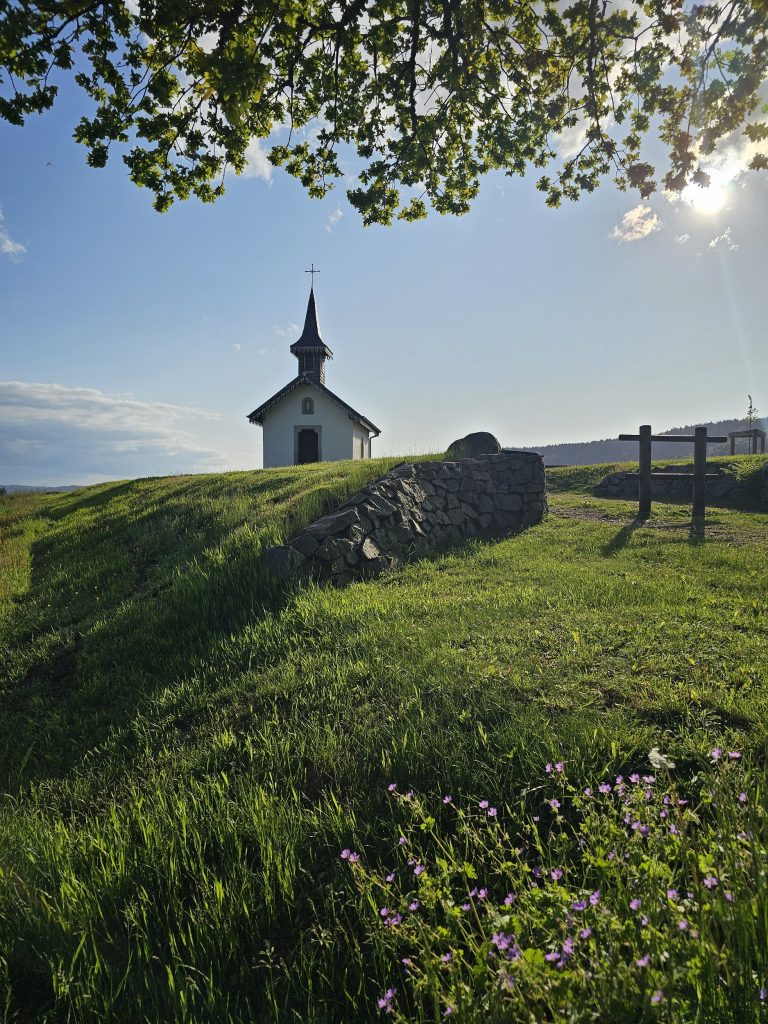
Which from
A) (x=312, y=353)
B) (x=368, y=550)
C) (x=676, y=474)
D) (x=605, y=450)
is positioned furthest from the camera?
(x=605, y=450)

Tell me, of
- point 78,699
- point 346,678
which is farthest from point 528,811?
point 78,699

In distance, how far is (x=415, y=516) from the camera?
9.02 m

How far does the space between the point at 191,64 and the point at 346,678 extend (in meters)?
6.74

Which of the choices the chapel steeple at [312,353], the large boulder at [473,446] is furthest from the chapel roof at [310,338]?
the large boulder at [473,446]

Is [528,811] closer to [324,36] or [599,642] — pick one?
[599,642]

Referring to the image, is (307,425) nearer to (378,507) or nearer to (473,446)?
(473,446)

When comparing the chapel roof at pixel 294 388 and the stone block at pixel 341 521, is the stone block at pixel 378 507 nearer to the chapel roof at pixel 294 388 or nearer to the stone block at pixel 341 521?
the stone block at pixel 341 521

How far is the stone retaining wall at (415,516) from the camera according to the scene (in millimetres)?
7211

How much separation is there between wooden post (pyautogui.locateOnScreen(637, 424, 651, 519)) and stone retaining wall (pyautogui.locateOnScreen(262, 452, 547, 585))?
247 centimetres

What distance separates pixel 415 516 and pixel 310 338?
26327 mm

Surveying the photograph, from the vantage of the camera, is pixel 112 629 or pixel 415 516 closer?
pixel 112 629

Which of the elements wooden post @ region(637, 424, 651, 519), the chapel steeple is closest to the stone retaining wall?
wooden post @ region(637, 424, 651, 519)

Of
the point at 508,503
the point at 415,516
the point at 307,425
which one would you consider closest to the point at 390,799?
the point at 415,516

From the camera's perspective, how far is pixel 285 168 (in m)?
7.53
